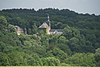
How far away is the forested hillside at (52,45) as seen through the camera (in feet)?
68.9

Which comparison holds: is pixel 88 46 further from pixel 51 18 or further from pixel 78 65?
pixel 51 18

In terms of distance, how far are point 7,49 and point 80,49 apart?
581 cm

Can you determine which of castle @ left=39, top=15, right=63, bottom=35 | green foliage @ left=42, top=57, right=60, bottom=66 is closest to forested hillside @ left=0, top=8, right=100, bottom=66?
green foliage @ left=42, top=57, right=60, bottom=66

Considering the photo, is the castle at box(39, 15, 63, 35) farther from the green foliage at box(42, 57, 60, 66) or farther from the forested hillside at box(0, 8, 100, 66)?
the green foliage at box(42, 57, 60, 66)

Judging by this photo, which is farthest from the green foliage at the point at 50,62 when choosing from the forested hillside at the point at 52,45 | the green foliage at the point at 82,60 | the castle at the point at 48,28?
the castle at the point at 48,28

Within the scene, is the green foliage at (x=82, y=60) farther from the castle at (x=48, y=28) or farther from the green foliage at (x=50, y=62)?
the castle at (x=48, y=28)

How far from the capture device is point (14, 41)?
83.5ft

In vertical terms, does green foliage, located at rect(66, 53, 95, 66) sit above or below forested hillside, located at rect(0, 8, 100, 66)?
below

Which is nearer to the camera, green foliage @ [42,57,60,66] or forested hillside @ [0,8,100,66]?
green foliage @ [42,57,60,66]

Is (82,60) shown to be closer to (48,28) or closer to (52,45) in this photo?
(52,45)

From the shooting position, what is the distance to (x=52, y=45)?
88.1ft

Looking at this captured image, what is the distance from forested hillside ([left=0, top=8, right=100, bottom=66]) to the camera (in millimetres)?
21000

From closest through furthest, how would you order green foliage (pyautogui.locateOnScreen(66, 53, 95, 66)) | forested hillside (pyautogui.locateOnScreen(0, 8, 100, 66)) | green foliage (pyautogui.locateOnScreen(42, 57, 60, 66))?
green foliage (pyautogui.locateOnScreen(42, 57, 60, 66)) → forested hillside (pyautogui.locateOnScreen(0, 8, 100, 66)) → green foliage (pyautogui.locateOnScreen(66, 53, 95, 66))

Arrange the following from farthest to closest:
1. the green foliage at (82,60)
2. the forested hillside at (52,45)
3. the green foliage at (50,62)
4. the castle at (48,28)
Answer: the castle at (48,28), the green foliage at (82,60), the forested hillside at (52,45), the green foliage at (50,62)
